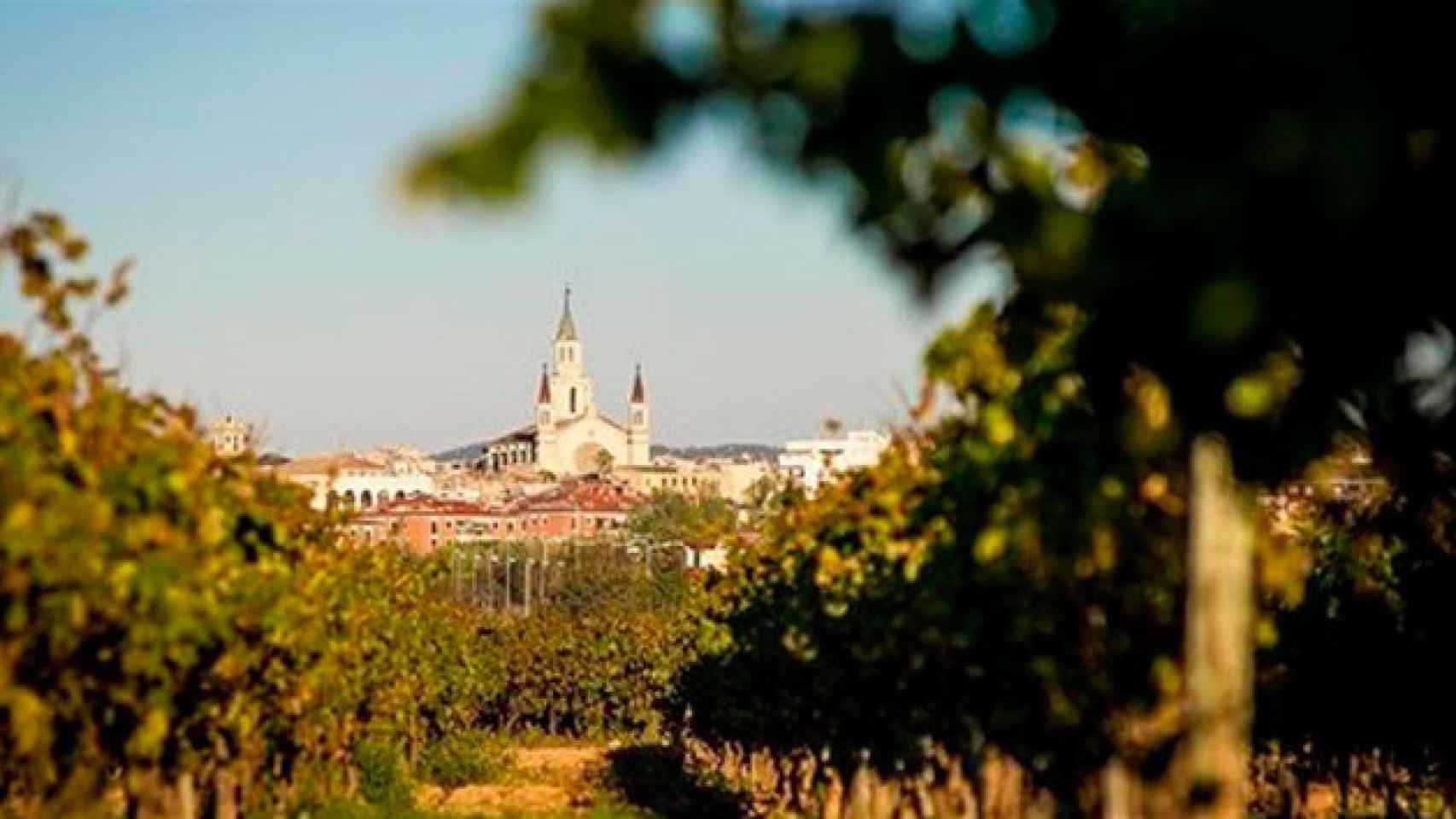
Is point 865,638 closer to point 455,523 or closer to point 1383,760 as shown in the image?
point 1383,760

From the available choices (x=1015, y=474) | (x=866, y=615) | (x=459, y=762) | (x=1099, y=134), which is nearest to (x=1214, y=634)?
(x=1099, y=134)

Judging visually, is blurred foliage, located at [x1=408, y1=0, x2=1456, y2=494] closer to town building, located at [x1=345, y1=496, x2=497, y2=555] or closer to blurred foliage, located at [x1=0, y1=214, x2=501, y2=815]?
blurred foliage, located at [x1=0, y1=214, x2=501, y2=815]

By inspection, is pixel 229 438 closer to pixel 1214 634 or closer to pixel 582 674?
pixel 1214 634

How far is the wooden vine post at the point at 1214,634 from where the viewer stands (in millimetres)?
4285

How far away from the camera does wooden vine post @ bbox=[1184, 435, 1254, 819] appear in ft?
14.1

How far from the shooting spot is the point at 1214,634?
171 inches

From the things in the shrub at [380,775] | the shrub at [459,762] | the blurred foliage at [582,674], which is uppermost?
the blurred foliage at [582,674]

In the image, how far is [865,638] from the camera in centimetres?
1388

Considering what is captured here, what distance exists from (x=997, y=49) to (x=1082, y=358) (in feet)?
6.65

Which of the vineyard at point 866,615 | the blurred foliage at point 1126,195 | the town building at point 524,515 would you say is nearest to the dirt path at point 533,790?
the vineyard at point 866,615

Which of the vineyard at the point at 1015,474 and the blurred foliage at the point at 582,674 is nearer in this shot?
the vineyard at the point at 1015,474

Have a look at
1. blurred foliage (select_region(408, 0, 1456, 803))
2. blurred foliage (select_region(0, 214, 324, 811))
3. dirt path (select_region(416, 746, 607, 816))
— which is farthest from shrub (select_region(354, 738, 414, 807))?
blurred foliage (select_region(408, 0, 1456, 803))

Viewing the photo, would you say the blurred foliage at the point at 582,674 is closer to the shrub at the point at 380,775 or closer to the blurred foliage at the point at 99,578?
the shrub at the point at 380,775

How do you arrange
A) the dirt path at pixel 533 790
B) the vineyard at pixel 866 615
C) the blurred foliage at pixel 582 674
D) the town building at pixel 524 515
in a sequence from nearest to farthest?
the vineyard at pixel 866 615, the dirt path at pixel 533 790, the blurred foliage at pixel 582 674, the town building at pixel 524 515
